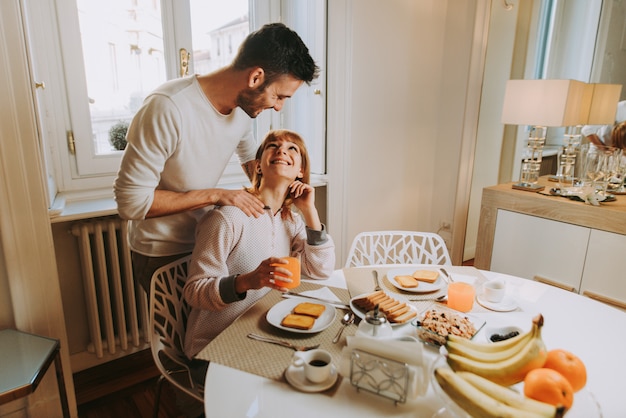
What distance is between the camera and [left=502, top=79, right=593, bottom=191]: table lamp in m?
2.01

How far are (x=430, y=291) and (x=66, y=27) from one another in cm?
178

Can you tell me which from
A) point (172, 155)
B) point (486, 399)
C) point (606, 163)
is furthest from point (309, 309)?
point (606, 163)

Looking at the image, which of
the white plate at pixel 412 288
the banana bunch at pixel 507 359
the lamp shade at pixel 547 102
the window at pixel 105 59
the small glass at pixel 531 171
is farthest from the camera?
the small glass at pixel 531 171

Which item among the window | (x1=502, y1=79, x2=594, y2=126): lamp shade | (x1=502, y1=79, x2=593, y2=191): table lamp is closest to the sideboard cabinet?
(x1=502, y1=79, x2=593, y2=191): table lamp

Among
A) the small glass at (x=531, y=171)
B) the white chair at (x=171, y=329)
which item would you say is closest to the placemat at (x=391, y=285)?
the white chair at (x=171, y=329)

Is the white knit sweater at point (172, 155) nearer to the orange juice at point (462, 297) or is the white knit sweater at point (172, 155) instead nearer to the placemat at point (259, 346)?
the placemat at point (259, 346)

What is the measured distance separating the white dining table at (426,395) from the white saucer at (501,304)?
0.07 feet

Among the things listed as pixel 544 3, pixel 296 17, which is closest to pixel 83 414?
pixel 296 17

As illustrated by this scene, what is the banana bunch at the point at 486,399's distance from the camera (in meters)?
0.63

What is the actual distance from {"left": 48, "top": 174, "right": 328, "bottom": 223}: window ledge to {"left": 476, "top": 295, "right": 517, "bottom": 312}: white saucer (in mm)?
1464

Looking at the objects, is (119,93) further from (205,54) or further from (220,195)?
(220,195)

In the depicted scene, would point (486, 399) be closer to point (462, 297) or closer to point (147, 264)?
point (462, 297)

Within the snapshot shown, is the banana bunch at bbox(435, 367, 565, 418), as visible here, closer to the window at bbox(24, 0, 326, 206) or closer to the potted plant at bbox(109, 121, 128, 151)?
the window at bbox(24, 0, 326, 206)

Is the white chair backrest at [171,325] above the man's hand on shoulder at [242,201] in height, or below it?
below
